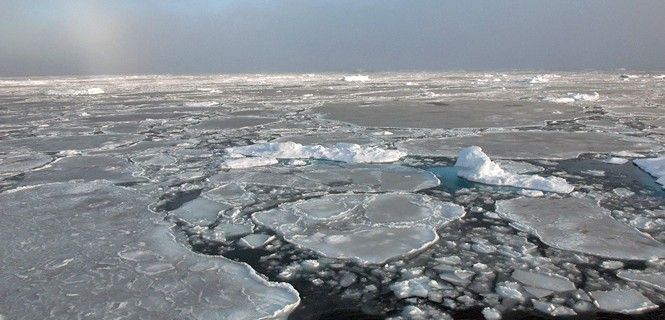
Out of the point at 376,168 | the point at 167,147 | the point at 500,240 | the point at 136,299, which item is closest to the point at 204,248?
the point at 136,299

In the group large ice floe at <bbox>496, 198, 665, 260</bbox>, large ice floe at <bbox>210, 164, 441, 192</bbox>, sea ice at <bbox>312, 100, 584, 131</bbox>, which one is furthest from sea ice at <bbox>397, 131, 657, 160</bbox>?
large ice floe at <bbox>496, 198, 665, 260</bbox>

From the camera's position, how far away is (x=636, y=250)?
4.06 m

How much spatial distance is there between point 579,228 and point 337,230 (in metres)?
2.32

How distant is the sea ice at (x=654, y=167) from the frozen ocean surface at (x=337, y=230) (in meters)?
0.04

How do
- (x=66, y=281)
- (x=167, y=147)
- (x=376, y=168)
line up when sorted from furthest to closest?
(x=167, y=147) < (x=376, y=168) < (x=66, y=281)

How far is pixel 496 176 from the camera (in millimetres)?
6426

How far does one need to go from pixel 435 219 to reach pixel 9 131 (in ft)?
41.3

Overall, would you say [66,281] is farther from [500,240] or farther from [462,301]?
[500,240]

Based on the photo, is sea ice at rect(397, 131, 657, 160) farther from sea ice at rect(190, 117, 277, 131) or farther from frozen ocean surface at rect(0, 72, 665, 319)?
sea ice at rect(190, 117, 277, 131)

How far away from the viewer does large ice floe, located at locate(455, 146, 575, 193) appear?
19.7 feet

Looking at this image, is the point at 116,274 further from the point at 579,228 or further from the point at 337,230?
the point at 579,228

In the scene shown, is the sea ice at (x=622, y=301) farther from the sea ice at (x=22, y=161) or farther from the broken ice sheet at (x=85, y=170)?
the sea ice at (x=22, y=161)

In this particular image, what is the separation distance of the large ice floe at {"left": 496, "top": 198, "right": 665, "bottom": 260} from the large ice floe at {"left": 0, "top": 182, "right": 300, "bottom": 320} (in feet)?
8.39

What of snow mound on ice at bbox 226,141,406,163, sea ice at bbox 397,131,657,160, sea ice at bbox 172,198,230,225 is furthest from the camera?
sea ice at bbox 397,131,657,160
